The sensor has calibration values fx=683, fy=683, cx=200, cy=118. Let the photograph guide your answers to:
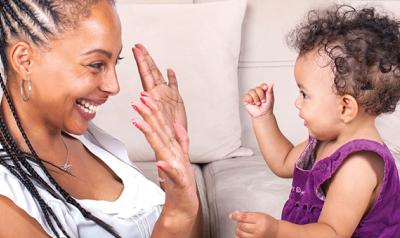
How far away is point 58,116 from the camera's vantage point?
4.21 ft

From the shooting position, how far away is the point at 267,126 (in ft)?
5.49

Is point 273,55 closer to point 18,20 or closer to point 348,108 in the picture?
point 348,108

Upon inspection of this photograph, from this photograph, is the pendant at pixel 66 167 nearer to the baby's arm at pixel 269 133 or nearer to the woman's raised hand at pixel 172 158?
the woman's raised hand at pixel 172 158

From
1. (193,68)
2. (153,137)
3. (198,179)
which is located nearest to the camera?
(153,137)

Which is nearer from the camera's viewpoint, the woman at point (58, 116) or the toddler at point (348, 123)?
the woman at point (58, 116)

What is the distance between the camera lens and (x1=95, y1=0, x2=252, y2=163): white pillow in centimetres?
221

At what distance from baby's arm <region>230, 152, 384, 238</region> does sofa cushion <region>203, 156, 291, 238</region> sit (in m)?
0.34

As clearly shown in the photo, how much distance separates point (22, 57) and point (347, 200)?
2.24 ft

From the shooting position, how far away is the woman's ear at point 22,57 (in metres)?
1.23

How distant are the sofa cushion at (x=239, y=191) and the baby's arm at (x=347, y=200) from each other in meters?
0.34

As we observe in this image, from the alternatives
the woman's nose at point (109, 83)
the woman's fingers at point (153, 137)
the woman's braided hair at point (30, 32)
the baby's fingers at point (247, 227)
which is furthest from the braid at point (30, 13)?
the baby's fingers at point (247, 227)

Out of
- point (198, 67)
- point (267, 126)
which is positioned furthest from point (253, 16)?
point (267, 126)

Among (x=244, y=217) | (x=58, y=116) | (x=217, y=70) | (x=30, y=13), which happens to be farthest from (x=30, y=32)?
(x=217, y=70)

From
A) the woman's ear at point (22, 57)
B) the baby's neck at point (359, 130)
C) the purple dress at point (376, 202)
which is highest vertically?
the woman's ear at point (22, 57)
